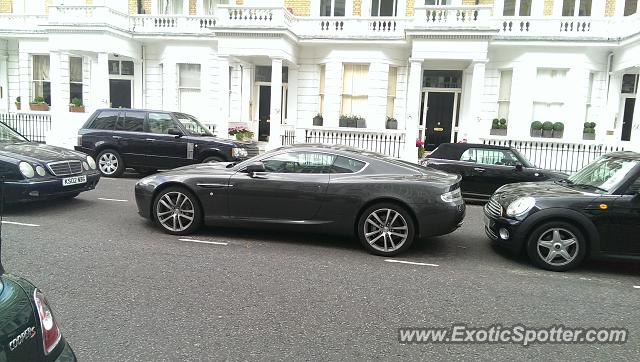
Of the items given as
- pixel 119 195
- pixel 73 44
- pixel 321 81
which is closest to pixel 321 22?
pixel 321 81

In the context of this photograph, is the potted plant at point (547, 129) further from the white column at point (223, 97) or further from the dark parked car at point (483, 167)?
the white column at point (223, 97)

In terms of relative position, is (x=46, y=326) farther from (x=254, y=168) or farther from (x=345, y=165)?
(x=345, y=165)

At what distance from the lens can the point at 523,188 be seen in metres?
6.46

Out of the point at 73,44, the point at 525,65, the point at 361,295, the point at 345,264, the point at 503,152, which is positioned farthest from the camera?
the point at 73,44

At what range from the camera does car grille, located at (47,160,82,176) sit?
24.5 ft

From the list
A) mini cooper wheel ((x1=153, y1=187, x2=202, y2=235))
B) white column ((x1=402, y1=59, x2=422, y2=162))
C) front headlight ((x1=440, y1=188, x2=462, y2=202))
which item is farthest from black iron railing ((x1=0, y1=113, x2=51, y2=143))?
front headlight ((x1=440, y1=188, x2=462, y2=202))

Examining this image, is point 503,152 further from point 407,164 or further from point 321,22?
point 321,22

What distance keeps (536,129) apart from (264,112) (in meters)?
10.9

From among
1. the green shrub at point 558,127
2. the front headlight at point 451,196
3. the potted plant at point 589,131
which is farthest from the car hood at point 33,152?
the potted plant at point 589,131

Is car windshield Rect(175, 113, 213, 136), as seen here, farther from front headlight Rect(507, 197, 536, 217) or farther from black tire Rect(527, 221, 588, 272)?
black tire Rect(527, 221, 588, 272)

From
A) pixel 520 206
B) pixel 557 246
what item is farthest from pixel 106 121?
pixel 557 246

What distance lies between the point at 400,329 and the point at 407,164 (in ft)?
10.2

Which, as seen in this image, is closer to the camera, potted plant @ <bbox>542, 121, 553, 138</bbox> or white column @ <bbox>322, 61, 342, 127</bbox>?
potted plant @ <bbox>542, 121, 553, 138</bbox>

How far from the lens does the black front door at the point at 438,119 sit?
18.2 metres
